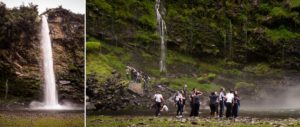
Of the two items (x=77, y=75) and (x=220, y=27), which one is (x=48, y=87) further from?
(x=220, y=27)

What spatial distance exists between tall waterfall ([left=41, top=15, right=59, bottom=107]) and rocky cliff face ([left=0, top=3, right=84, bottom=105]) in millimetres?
122

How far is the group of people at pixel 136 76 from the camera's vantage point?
2206cm

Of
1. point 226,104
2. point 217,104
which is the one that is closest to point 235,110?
point 226,104

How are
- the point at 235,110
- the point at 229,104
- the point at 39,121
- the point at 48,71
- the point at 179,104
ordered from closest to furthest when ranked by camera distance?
1. the point at 39,121
2. the point at 48,71
3. the point at 229,104
4. the point at 235,110
5. the point at 179,104

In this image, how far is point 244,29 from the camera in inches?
1013

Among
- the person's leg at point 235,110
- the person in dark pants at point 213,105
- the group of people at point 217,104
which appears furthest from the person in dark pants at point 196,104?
the person's leg at point 235,110

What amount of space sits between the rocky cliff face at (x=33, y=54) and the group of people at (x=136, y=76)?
754 centimetres

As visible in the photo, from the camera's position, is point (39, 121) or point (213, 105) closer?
point (39, 121)

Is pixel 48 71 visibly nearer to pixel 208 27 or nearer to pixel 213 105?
A: pixel 213 105

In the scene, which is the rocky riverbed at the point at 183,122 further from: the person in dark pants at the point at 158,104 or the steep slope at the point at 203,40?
the steep slope at the point at 203,40

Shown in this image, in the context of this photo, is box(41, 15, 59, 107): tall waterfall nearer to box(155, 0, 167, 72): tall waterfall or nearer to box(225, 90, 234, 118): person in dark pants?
box(225, 90, 234, 118): person in dark pants

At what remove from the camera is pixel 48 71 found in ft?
44.5

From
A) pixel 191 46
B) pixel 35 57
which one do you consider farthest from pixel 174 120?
pixel 191 46

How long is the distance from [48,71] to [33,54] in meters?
0.57
